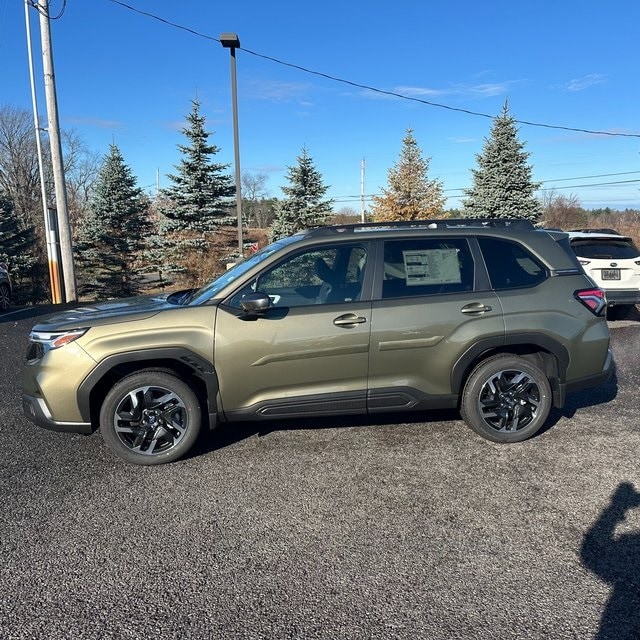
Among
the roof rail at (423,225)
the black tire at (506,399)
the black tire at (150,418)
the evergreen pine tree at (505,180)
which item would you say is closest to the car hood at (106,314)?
the black tire at (150,418)

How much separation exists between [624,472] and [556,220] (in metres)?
44.0

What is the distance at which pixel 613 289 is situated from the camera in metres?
9.07

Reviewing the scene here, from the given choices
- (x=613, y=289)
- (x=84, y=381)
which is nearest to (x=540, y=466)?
(x=84, y=381)

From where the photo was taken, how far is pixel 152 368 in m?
3.90

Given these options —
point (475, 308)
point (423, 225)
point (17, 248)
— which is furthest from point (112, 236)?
point (475, 308)

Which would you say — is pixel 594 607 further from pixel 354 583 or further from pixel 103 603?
pixel 103 603

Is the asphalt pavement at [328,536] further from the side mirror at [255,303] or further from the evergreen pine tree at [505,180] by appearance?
the evergreen pine tree at [505,180]

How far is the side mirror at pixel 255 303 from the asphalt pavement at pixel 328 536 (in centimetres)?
119

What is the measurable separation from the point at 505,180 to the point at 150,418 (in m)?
24.2

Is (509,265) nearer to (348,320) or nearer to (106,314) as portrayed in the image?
(348,320)

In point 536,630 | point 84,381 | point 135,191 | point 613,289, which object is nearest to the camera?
point 536,630

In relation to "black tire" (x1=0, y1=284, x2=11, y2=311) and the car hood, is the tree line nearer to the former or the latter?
"black tire" (x1=0, y1=284, x2=11, y2=311)

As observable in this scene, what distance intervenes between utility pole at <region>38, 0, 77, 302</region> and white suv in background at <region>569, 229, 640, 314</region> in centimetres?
1232

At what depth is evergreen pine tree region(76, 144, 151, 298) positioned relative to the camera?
2281cm
